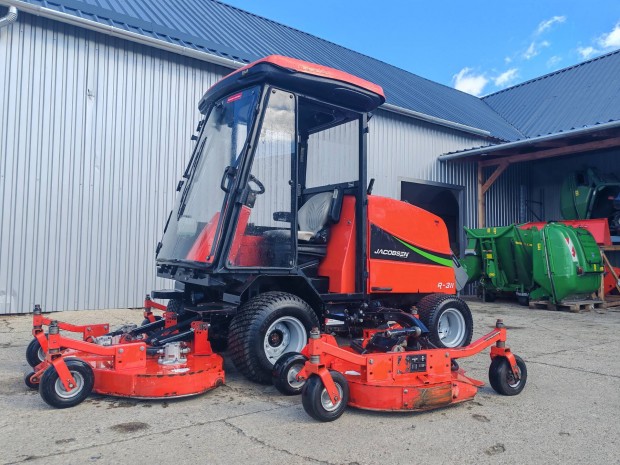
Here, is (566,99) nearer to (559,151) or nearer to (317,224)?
(559,151)

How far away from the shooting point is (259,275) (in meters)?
4.20

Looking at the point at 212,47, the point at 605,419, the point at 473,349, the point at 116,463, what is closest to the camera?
the point at 116,463

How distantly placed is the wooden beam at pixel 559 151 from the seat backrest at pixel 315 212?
943cm

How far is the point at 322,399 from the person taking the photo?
3.26 meters

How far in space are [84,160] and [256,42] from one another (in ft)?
17.5

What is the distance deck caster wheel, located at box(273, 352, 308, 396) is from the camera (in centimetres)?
378

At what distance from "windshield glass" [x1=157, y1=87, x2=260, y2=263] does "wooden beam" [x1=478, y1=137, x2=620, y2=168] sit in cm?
1030

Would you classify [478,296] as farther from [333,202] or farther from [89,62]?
[89,62]

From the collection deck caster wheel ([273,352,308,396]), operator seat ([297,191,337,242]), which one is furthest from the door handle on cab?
deck caster wheel ([273,352,308,396])

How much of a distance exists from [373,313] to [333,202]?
3.64 ft

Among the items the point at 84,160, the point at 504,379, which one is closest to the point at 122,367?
the point at 504,379

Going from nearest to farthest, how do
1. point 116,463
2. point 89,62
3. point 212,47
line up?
point 116,463 < point 89,62 < point 212,47

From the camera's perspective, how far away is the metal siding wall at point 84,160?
761 cm

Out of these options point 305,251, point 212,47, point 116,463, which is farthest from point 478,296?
point 116,463
